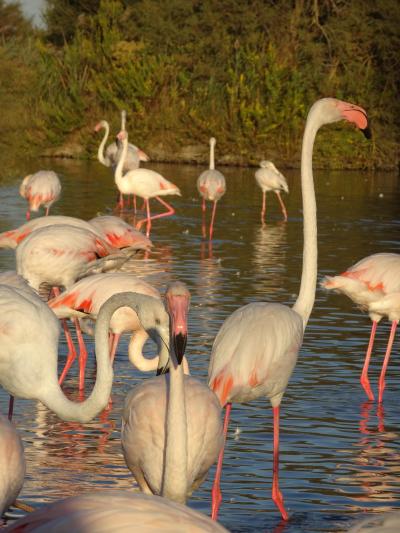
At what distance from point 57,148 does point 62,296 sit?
2985cm

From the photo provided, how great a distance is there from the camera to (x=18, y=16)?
197 ft

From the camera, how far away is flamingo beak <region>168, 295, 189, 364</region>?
393 centimetres

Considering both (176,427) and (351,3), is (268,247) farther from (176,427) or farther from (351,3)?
(351,3)

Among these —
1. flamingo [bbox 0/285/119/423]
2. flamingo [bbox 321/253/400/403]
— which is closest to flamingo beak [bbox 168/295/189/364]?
flamingo [bbox 0/285/119/423]

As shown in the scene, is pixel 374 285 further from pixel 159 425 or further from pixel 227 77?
pixel 227 77

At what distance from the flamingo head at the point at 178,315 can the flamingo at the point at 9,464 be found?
78cm

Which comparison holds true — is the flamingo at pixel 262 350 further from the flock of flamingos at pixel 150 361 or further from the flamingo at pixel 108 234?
the flamingo at pixel 108 234

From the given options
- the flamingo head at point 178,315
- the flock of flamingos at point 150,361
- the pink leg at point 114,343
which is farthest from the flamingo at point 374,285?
the flamingo head at point 178,315

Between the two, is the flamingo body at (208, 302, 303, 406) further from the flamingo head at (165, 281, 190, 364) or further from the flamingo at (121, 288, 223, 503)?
the flamingo head at (165, 281, 190, 364)

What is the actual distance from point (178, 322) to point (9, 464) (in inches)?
34.8

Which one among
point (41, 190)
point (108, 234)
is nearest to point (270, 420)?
point (108, 234)

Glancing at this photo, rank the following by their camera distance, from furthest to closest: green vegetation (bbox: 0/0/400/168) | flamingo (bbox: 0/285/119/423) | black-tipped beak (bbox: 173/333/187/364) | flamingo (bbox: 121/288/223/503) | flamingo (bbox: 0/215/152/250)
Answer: green vegetation (bbox: 0/0/400/168), flamingo (bbox: 0/215/152/250), flamingo (bbox: 0/285/119/423), flamingo (bbox: 121/288/223/503), black-tipped beak (bbox: 173/333/187/364)

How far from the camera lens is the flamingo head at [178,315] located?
3934mm

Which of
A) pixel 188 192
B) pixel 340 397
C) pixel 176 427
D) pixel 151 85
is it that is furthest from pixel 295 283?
pixel 151 85
